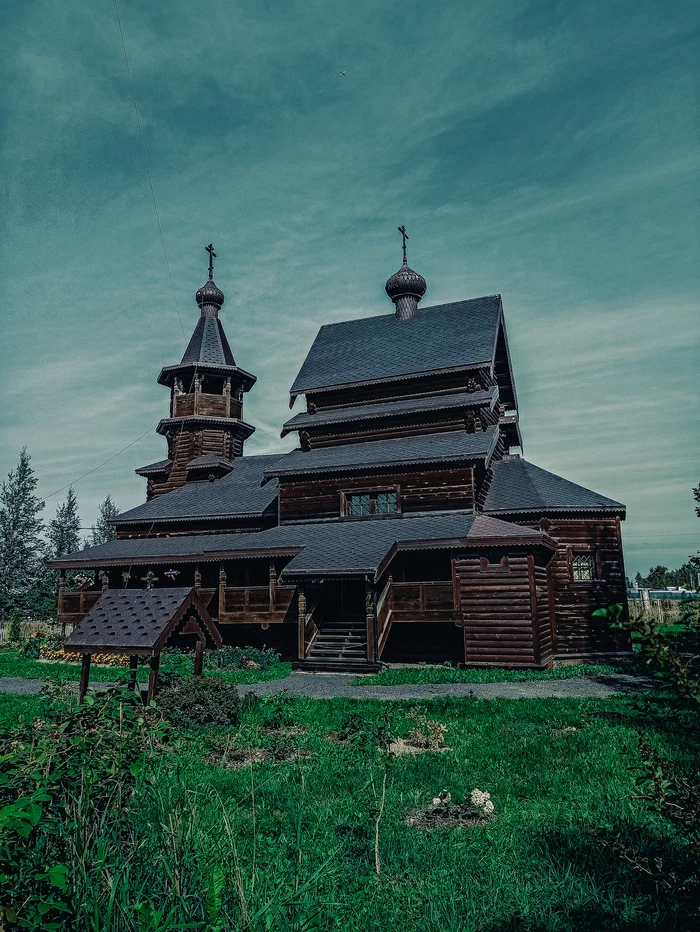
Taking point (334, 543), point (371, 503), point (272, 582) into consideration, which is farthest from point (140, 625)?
point (371, 503)

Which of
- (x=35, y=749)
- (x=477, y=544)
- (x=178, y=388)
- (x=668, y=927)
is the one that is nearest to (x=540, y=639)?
(x=477, y=544)

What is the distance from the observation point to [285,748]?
8.73 m

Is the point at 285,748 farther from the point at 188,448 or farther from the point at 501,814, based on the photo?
the point at 188,448

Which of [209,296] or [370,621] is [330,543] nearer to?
[370,621]

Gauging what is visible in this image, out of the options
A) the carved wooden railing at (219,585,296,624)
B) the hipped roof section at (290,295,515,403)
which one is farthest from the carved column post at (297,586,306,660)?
the hipped roof section at (290,295,515,403)

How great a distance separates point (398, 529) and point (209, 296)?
21036mm

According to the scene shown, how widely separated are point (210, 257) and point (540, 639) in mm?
27866

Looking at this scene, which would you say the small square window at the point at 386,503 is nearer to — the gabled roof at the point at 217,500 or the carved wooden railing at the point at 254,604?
the carved wooden railing at the point at 254,604

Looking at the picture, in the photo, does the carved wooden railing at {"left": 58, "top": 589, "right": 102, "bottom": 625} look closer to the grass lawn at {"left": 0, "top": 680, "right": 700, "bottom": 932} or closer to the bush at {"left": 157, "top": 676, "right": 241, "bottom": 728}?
the bush at {"left": 157, "top": 676, "right": 241, "bottom": 728}

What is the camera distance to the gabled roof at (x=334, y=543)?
58.6 feet

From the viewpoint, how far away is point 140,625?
35.4 feet

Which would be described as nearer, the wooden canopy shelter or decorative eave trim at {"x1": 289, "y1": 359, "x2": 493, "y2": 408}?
the wooden canopy shelter

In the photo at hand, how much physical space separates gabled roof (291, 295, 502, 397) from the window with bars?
4.70 metres

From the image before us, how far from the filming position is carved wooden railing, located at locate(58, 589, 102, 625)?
24047 millimetres
